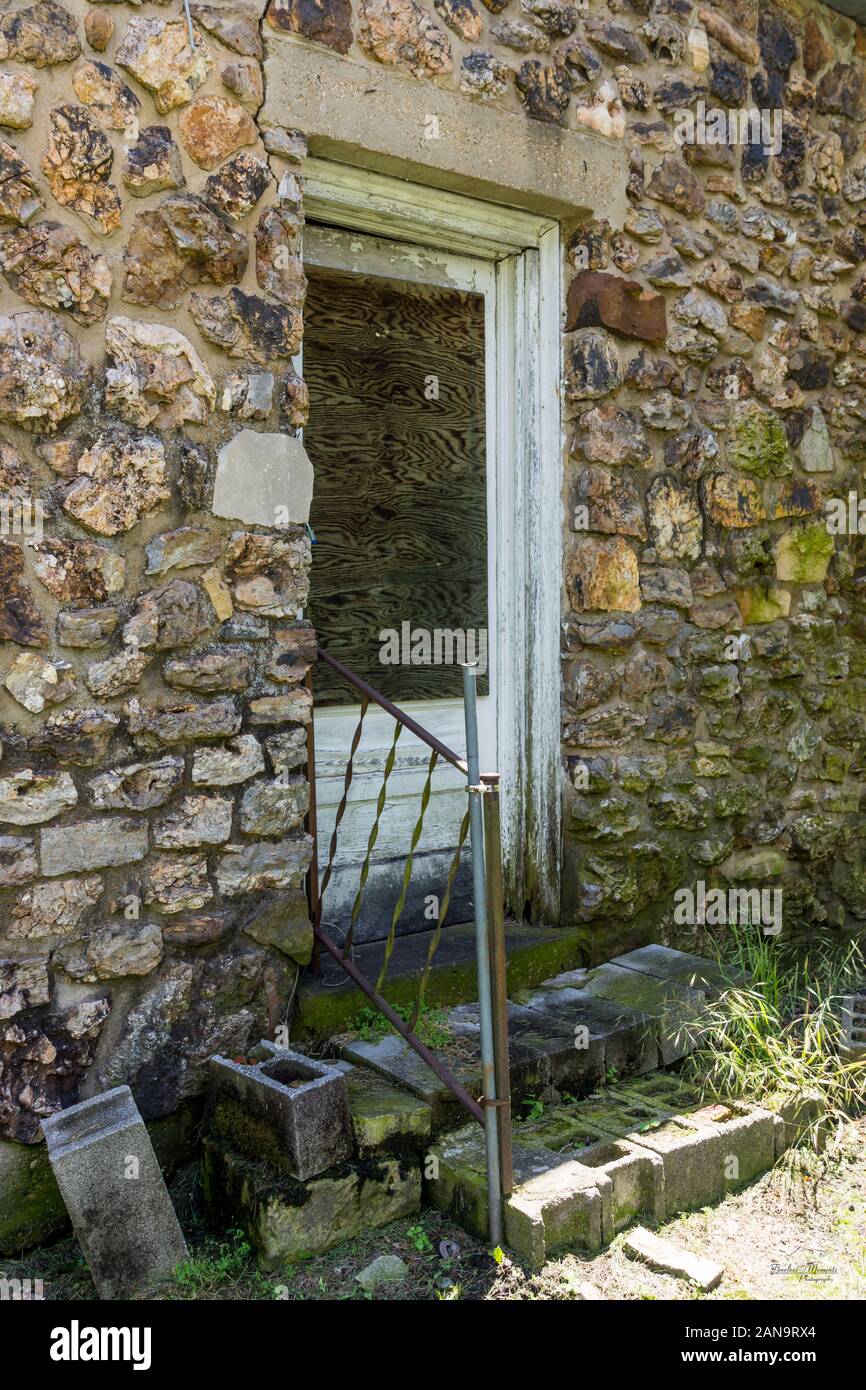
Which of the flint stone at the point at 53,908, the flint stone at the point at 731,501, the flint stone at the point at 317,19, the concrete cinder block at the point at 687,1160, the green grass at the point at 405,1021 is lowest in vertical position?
the concrete cinder block at the point at 687,1160

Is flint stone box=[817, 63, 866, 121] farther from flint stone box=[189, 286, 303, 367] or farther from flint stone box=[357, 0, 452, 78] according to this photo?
flint stone box=[189, 286, 303, 367]

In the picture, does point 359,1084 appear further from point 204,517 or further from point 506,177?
point 506,177

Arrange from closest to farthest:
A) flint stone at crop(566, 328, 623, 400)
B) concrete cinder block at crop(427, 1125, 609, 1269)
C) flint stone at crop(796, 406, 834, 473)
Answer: concrete cinder block at crop(427, 1125, 609, 1269) → flint stone at crop(566, 328, 623, 400) → flint stone at crop(796, 406, 834, 473)

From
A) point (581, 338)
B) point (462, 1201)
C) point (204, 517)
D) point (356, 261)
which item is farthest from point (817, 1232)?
point (356, 261)

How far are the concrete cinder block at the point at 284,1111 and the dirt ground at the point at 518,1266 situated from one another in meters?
0.20

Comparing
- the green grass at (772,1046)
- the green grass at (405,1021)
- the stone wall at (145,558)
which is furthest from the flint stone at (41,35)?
the green grass at (772,1046)

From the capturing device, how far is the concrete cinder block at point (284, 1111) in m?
2.38

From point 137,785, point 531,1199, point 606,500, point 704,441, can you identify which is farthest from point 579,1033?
point 704,441

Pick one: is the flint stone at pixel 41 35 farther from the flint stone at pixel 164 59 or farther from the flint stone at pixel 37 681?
the flint stone at pixel 37 681

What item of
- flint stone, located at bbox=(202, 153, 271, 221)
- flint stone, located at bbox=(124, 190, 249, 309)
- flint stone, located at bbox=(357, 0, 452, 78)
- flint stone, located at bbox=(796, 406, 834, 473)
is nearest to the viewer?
flint stone, located at bbox=(124, 190, 249, 309)

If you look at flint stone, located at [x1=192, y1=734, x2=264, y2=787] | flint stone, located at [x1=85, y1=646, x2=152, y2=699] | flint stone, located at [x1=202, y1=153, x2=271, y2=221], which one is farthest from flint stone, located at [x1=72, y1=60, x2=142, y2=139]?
flint stone, located at [x1=192, y1=734, x2=264, y2=787]

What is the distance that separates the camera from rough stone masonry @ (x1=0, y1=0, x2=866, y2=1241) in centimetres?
247

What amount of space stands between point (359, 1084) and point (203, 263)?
2046mm

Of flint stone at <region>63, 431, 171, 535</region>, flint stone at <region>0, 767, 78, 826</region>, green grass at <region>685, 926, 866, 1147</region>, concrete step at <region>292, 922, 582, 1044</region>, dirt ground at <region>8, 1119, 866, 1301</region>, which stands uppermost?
flint stone at <region>63, 431, 171, 535</region>
